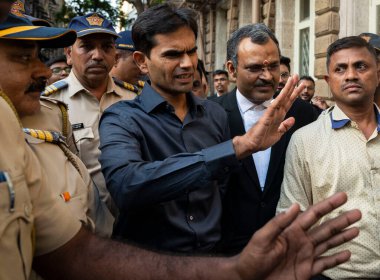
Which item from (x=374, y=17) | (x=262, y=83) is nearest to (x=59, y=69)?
(x=262, y=83)

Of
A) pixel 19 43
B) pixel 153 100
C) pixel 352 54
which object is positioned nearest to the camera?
pixel 19 43

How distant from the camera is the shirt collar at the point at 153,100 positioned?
1.97 meters

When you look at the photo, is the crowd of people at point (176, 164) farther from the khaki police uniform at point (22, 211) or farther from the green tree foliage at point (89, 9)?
the green tree foliage at point (89, 9)

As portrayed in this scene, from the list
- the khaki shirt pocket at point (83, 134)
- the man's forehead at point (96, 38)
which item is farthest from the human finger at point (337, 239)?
the man's forehead at point (96, 38)

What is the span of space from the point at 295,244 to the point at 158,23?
123cm

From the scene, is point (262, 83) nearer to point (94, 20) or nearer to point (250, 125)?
point (250, 125)

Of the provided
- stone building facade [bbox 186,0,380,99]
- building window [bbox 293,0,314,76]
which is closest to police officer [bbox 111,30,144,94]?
stone building facade [bbox 186,0,380,99]

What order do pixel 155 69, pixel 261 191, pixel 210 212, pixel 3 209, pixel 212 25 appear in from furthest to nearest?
1. pixel 212 25
2. pixel 261 191
3. pixel 155 69
4. pixel 210 212
5. pixel 3 209

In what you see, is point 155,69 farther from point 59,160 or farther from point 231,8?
point 231,8

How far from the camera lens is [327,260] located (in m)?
1.27

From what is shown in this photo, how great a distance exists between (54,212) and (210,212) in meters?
0.87

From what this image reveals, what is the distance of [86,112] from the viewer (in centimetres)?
277

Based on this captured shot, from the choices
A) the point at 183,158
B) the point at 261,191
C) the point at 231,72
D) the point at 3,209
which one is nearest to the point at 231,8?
the point at 231,72

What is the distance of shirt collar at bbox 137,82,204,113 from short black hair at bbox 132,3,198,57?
20cm
